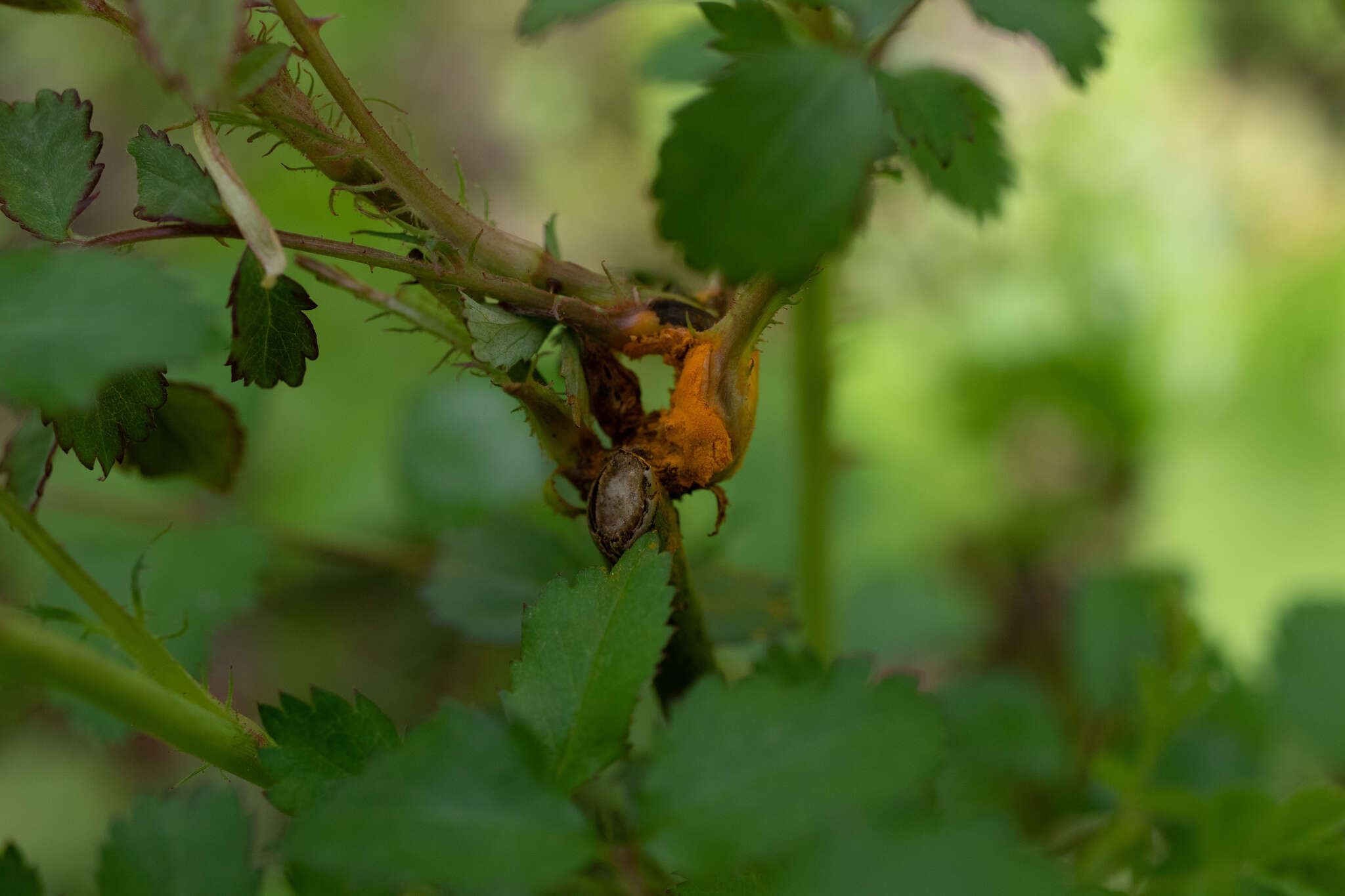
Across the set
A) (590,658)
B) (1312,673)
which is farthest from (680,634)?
(1312,673)

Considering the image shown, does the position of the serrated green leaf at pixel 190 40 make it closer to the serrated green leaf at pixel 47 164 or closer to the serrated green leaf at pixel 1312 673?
the serrated green leaf at pixel 47 164

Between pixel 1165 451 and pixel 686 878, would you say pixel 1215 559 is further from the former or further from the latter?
pixel 686 878

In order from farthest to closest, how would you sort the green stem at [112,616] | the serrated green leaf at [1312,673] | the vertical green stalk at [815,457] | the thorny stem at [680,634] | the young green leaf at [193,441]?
the serrated green leaf at [1312,673], the vertical green stalk at [815,457], the young green leaf at [193,441], the thorny stem at [680,634], the green stem at [112,616]

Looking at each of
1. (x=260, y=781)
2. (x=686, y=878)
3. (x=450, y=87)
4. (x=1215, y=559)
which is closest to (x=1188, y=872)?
(x=686, y=878)

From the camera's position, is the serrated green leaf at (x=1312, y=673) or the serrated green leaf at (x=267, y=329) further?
the serrated green leaf at (x=1312, y=673)

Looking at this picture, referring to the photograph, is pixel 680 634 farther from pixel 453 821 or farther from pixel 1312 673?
pixel 1312 673

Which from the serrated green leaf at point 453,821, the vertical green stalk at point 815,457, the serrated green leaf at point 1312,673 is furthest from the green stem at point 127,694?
the serrated green leaf at point 1312,673
